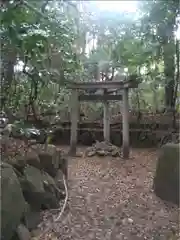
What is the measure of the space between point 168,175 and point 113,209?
0.84m

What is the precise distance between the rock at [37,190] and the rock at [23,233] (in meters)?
0.52

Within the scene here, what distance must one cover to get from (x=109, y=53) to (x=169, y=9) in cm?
507

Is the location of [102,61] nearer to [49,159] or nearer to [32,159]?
[49,159]

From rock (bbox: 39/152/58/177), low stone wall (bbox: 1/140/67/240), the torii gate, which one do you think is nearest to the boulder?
low stone wall (bbox: 1/140/67/240)

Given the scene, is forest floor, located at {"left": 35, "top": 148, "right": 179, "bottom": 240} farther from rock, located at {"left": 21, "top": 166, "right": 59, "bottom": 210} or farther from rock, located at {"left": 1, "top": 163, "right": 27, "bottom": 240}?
rock, located at {"left": 1, "top": 163, "right": 27, "bottom": 240}

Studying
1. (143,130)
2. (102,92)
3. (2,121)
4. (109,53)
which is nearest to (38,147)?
(2,121)

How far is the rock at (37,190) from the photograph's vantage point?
3.36 m

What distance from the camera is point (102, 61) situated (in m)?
9.91

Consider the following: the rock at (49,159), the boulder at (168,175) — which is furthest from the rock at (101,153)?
the boulder at (168,175)

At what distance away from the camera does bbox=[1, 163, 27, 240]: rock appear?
2546 mm

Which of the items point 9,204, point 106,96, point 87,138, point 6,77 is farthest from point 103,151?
point 9,204

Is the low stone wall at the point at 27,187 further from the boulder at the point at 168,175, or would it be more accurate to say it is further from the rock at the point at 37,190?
the boulder at the point at 168,175

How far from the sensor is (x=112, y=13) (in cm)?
786

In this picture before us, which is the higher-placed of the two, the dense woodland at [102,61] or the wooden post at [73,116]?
the dense woodland at [102,61]
